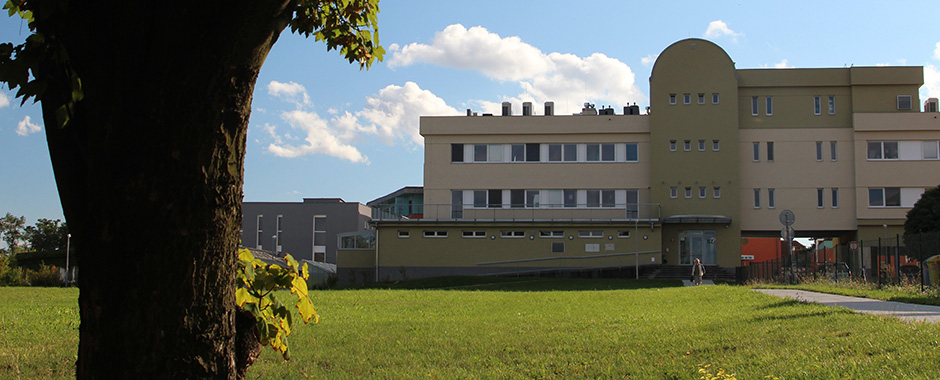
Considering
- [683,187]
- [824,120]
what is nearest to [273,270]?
[683,187]

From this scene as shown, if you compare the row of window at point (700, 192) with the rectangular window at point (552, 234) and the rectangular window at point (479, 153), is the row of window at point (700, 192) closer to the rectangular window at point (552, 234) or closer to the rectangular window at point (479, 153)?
the rectangular window at point (552, 234)

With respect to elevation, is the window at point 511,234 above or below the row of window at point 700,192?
below

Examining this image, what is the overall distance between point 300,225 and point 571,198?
119 ft

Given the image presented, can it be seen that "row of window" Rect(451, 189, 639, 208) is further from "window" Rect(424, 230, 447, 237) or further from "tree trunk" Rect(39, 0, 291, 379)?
"tree trunk" Rect(39, 0, 291, 379)

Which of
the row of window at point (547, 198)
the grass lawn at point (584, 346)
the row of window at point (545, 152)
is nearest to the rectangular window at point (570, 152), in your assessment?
the row of window at point (545, 152)

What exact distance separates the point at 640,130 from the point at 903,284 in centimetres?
2898

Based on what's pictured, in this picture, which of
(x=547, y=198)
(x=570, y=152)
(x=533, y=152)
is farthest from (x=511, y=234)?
(x=570, y=152)

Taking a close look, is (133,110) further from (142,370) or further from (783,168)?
(783,168)

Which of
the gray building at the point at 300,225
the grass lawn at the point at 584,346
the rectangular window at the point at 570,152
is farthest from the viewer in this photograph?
the gray building at the point at 300,225

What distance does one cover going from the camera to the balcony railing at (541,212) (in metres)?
47.6

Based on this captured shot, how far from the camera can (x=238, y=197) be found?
3439mm

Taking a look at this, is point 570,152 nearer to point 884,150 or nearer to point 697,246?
point 697,246

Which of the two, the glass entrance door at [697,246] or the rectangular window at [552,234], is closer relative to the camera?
the rectangular window at [552,234]

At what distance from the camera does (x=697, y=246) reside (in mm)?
47250
